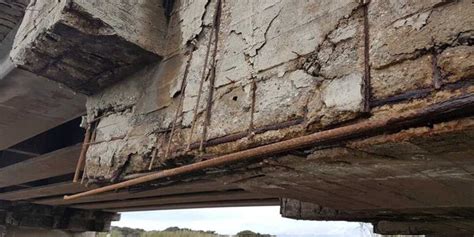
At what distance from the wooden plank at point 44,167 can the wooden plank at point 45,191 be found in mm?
229

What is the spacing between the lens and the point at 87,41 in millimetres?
2127

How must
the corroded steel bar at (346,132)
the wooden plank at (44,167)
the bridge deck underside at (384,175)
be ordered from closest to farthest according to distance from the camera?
the corroded steel bar at (346,132)
the bridge deck underside at (384,175)
the wooden plank at (44,167)

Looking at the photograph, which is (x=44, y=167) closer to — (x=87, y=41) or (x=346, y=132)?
(x=87, y=41)

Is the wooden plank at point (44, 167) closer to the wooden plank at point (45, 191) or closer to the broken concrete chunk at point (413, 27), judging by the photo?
the wooden plank at point (45, 191)

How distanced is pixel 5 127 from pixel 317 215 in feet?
10.3

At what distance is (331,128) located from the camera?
1332 millimetres

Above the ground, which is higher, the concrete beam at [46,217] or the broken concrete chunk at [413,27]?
the broken concrete chunk at [413,27]

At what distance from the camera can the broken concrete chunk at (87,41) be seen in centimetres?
201

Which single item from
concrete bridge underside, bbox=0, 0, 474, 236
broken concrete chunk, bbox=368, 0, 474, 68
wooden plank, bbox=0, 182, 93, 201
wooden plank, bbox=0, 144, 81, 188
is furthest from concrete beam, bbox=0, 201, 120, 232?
broken concrete chunk, bbox=368, 0, 474, 68

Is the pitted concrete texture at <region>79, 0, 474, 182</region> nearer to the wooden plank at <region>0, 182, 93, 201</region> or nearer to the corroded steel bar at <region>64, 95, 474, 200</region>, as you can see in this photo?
the corroded steel bar at <region>64, 95, 474, 200</region>

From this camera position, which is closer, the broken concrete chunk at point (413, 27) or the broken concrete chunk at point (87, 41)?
the broken concrete chunk at point (413, 27)

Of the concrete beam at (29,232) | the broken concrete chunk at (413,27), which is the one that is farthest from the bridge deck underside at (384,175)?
the concrete beam at (29,232)

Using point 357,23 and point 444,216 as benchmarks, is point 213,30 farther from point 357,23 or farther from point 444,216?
point 444,216

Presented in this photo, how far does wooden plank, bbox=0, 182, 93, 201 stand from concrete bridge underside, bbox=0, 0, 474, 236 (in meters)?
2.74
